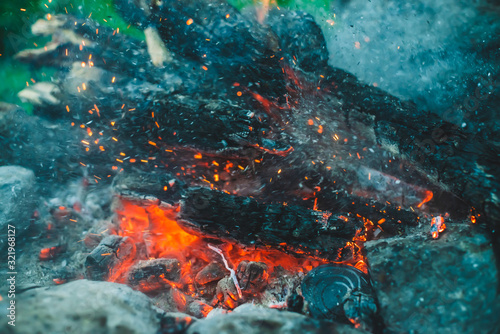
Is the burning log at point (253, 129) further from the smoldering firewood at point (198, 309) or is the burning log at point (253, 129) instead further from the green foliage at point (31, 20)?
the smoldering firewood at point (198, 309)

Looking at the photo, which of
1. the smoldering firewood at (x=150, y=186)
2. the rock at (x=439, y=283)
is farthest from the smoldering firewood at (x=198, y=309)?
the rock at (x=439, y=283)

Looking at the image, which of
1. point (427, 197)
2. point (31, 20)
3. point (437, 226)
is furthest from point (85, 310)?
point (31, 20)

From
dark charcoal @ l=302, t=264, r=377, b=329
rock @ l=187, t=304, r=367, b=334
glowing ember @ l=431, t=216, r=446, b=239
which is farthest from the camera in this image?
glowing ember @ l=431, t=216, r=446, b=239

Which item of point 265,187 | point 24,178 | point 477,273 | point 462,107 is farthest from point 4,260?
point 462,107

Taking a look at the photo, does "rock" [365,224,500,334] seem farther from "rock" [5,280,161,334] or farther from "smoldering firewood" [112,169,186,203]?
"smoldering firewood" [112,169,186,203]

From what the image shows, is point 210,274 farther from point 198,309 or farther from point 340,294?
point 340,294

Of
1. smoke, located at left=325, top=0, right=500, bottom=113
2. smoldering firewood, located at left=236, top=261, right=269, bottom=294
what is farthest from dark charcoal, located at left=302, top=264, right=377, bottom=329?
smoke, located at left=325, top=0, right=500, bottom=113
